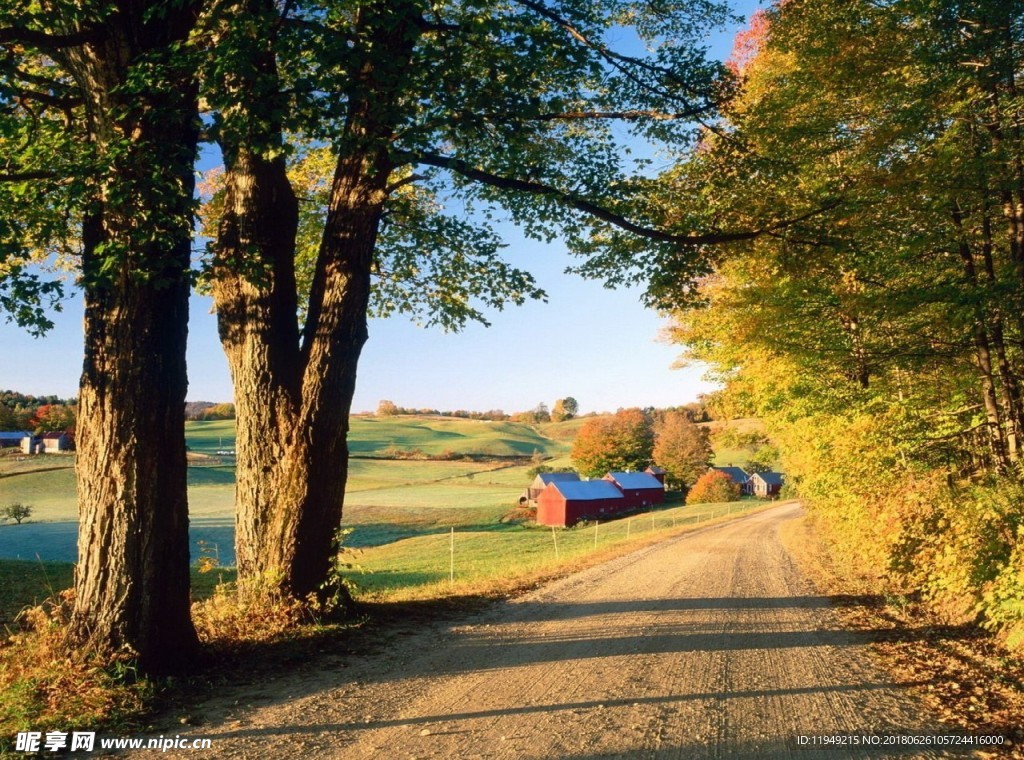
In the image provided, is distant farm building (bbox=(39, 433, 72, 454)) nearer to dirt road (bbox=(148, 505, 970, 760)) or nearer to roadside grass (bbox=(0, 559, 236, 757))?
roadside grass (bbox=(0, 559, 236, 757))

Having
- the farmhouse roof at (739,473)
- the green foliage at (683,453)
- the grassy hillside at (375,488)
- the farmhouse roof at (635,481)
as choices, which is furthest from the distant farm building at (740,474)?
the farmhouse roof at (635,481)

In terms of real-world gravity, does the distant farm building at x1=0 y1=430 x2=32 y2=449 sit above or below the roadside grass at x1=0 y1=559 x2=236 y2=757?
below

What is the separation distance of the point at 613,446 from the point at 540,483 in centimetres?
1710

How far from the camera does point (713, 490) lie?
220 ft

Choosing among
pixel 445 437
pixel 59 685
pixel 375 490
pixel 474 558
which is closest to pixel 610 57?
pixel 59 685

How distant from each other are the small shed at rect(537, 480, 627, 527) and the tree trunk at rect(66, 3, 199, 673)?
4909 centimetres

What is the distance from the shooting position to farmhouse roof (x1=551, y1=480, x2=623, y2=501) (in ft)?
184

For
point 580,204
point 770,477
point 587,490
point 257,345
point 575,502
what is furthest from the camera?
point 770,477

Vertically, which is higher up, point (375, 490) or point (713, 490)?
point (375, 490)

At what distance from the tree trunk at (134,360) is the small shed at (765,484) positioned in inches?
3731

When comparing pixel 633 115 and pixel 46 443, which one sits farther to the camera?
pixel 46 443

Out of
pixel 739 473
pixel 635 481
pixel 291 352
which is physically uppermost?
pixel 291 352

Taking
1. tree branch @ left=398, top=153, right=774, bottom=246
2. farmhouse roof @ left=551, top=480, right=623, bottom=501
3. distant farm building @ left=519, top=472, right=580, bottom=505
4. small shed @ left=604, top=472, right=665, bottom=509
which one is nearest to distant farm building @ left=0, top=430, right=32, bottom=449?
distant farm building @ left=519, top=472, right=580, bottom=505

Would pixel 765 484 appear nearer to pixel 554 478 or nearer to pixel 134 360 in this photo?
pixel 554 478
